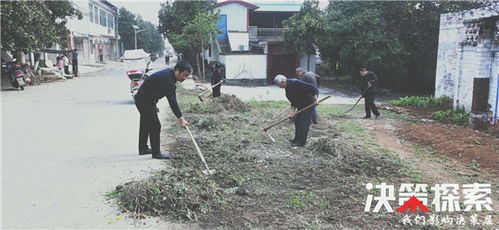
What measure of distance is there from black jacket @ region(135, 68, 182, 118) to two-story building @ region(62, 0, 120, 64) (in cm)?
2895

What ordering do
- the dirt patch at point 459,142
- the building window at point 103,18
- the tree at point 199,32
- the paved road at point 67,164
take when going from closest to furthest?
the paved road at point 67,164 < the dirt patch at point 459,142 < the tree at point 199,32 < the building window at point 103,18

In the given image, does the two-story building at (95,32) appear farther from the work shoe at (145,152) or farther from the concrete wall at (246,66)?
the work shoe at (145,152)

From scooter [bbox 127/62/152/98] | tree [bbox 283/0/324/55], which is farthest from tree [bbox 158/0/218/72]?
scooter [bbox 127/62/152/98]

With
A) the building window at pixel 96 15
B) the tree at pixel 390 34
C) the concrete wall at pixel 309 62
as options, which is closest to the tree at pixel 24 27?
the tree at pixel 390 34

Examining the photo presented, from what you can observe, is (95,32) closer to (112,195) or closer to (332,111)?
(332,111)

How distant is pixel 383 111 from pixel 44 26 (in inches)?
596

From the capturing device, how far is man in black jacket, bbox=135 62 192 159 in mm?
5941

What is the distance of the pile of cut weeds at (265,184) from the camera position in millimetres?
4129

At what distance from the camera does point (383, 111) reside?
13.0 meters

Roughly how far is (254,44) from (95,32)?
19854 millimetres

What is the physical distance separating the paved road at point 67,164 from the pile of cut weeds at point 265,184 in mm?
390

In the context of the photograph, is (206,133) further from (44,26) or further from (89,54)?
(89,54)

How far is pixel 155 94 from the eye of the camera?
609 cm

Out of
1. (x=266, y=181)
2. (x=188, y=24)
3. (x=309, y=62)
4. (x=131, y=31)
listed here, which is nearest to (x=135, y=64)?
(x=266, y=181)
